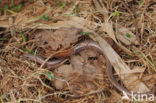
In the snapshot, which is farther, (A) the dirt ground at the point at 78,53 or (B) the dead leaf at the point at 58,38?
(B) the dead leaf at the point at 58,38

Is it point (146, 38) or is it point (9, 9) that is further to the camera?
point (9, 9)

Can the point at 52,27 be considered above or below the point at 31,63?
above

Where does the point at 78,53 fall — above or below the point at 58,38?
below

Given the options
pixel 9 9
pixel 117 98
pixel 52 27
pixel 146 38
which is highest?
pixel 9 9

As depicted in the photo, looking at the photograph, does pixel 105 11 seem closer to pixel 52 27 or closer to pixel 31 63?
pixel 52 27

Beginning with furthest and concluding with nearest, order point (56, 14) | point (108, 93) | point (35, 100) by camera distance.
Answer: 1. point (56, 14)
2. point (108, 93)
3. point (35, 100)

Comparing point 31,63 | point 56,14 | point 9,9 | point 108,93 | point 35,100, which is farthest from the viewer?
point 9,9

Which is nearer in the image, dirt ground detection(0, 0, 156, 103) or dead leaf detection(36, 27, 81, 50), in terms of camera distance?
dirt ground detection(0, 0, 156, 103)

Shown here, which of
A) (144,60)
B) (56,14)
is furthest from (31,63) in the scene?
(144,60)
